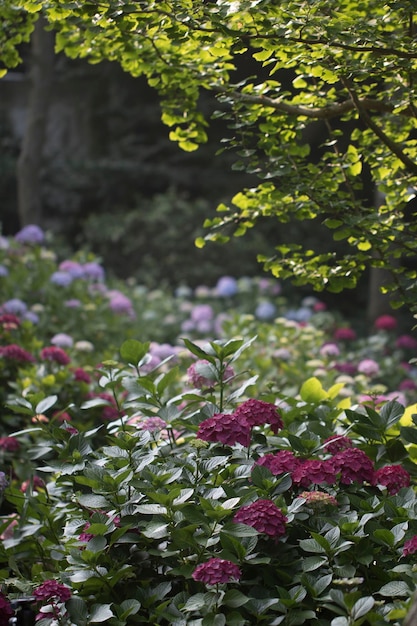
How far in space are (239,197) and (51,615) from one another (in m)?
1.34

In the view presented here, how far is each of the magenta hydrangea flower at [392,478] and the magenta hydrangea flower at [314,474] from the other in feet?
0.55

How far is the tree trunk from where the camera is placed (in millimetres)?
→ 8125

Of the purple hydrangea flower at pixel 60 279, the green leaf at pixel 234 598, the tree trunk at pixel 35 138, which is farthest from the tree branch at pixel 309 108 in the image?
the tree trunk at pixel 35 138

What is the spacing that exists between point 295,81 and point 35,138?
6058mm

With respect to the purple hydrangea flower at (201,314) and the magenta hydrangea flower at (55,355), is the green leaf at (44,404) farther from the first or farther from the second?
the purple hydrangea flower at (201,314)

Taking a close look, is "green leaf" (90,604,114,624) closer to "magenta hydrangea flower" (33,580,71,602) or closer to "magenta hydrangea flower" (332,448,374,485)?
"magenta hydrangea flower" (33,580,71,602)

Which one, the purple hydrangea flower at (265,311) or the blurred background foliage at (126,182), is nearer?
the purple hydrangea flower at (265,311)

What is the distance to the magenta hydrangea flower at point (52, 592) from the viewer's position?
1.83 meters

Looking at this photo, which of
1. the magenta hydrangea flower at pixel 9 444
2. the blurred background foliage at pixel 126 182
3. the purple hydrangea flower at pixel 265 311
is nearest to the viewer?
the magenta hydrangea flower at pixel 9 444

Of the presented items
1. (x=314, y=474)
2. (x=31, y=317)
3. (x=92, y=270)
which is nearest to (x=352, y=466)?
(x=314, y=474)

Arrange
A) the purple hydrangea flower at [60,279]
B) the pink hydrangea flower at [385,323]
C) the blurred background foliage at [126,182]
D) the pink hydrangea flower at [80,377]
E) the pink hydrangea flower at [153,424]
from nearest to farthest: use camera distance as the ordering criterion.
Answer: the pink hydrangea flower at [153,424], the pink hydrangea flower at [80,377], the purple hydrangea flower at [60,279], the pink hydrangea flower at [385,323], the blurred background foliage at [126,182]

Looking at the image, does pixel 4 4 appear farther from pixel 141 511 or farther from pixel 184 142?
pixel 141 511

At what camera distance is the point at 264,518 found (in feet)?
6.00

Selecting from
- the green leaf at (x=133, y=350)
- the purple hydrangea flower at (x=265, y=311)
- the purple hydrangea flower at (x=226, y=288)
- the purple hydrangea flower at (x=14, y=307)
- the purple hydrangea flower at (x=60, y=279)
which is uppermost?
the green leaf at (x=133, y=350)
